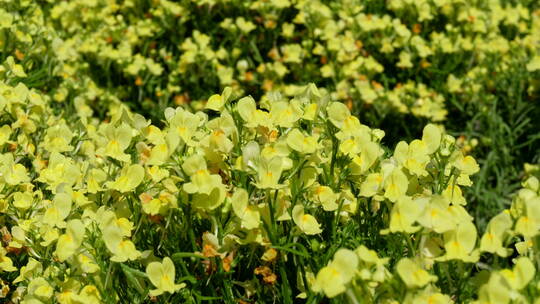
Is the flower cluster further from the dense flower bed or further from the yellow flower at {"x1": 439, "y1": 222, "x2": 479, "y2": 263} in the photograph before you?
the yellow flower at {"x1": 439, "y1": 222, "x2": 479, "y2": 263}

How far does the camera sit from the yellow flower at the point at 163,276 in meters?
1.71

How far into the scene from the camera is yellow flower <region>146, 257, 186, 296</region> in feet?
5.61

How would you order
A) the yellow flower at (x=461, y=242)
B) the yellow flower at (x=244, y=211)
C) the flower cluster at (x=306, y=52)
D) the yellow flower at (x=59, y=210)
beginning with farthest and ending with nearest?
the flower cluster at (x=306, y=52)
the yellow flower at (x=59, y=210)
the yellow flower at (x=244, y=211)
the yellow flower at (x=461, y=242)

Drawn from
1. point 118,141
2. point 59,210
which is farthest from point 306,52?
point 59,210

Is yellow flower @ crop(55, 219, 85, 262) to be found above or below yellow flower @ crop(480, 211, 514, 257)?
below

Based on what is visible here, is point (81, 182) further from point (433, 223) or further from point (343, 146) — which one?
point (433, 223)

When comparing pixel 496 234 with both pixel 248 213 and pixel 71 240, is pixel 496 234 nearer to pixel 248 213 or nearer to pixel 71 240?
pixel 248 213

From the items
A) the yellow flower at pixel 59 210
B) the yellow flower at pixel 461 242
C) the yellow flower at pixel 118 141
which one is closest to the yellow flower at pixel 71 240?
the yellow flower at pixel 59 210

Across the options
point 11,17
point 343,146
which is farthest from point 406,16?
point 343,146

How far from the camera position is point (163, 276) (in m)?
1.73

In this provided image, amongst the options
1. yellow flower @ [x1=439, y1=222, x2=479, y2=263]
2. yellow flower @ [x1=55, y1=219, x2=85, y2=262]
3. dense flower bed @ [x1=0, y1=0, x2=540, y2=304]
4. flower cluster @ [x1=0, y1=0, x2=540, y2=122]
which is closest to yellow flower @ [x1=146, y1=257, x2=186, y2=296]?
dense flower bed @ [x1=0, y1=0, x2=540, y2=304]

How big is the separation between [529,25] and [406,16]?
113 centimetres

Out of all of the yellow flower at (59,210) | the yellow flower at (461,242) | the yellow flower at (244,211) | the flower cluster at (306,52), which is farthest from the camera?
the flower cluster at (306,52)

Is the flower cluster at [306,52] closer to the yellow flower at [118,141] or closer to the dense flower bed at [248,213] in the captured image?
the dense flower bed at [248,213]
